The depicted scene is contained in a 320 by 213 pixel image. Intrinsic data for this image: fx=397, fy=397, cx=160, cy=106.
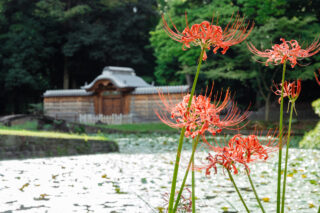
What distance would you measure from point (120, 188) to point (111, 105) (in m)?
22.2

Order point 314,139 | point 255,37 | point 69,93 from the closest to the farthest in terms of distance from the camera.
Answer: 1. point 314,139
2. point 255,37
3. point 69,93

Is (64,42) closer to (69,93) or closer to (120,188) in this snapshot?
(69,93)

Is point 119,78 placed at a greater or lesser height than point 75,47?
lesser

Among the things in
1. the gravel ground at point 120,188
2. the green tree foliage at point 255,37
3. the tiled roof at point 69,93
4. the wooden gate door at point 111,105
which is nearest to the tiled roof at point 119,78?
the tiled roof at point 69,93

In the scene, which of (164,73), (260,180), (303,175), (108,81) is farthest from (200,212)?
(164,73)

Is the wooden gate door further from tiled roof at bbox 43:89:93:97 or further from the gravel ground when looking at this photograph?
the gravel ground

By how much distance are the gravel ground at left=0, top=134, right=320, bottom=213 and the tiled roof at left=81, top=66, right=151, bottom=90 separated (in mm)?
17987

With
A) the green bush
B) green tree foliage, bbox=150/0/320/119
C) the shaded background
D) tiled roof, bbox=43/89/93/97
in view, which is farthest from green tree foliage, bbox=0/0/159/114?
the green bush

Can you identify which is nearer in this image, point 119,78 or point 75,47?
point 119,78

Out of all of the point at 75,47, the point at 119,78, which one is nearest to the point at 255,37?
the point at 119,78

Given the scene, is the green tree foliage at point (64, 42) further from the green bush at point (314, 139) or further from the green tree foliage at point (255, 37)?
the green bush at point (314, 139)

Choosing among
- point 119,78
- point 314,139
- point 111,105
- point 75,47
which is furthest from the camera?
point 75,47

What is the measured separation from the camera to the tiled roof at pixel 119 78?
25952 mm

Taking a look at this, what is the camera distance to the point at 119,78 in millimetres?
27219
